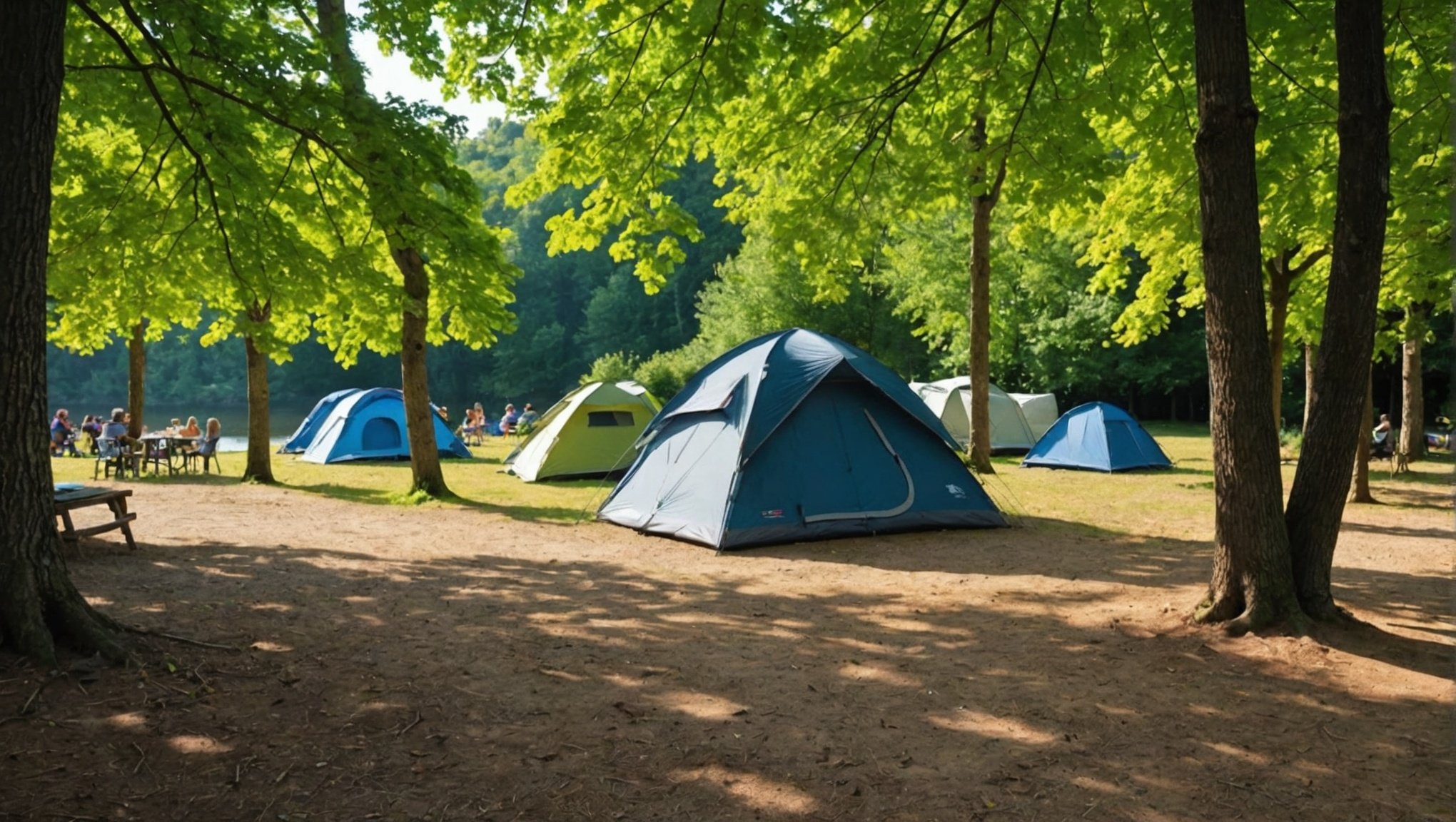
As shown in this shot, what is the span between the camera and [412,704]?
4238 mm

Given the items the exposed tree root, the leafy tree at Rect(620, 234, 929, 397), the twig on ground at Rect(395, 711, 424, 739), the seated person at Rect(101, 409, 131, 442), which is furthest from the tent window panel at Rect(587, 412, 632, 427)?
the leafy tree at Rect(620, 234, 929, 397)

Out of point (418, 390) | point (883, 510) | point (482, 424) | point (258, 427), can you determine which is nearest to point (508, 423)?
point (482, 424)

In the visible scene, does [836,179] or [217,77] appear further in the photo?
[836,179]

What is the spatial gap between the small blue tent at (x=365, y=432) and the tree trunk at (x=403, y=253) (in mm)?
7235

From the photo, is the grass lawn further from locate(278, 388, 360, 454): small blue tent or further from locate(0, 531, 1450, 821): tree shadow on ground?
locate(0, 531, 1450, 821): tree shadow on ground

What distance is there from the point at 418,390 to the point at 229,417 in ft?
171

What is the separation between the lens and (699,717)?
421 cm

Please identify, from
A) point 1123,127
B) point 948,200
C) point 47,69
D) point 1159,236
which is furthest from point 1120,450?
point 47,69

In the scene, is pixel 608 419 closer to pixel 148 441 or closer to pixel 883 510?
pixel 883 510

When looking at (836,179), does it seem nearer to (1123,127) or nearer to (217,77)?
(1123,127)

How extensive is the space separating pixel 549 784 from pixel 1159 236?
10168 mm

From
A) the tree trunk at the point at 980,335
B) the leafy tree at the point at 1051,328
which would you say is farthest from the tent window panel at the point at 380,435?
the leafy tree at the point at 1051,328

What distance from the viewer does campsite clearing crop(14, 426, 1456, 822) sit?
3.36 metres

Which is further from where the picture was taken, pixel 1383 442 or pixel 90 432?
pixel 90 432
